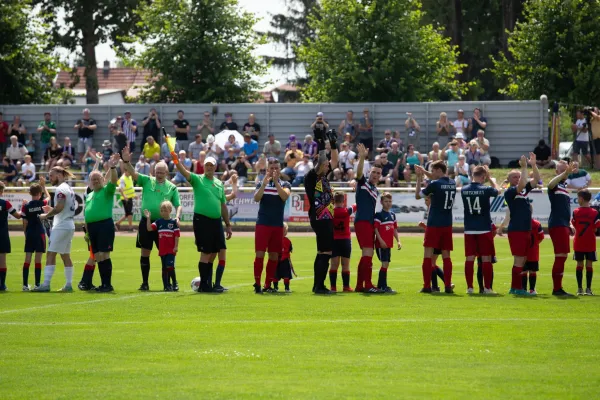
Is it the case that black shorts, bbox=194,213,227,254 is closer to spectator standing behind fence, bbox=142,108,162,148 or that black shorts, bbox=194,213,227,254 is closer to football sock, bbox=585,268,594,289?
football sock, bbox=585,268,594,289

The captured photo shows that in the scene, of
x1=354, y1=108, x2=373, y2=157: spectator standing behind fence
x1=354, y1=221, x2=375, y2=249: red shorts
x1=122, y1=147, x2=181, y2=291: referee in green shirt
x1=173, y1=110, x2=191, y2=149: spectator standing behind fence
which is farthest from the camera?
x1=173, y1=110, x2=191, y2=149: spectator standing behind fence

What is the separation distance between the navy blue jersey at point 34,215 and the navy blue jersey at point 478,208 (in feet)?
22.9

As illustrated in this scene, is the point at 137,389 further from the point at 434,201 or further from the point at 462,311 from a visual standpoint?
the point at 434,201

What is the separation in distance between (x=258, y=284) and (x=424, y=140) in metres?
22.3

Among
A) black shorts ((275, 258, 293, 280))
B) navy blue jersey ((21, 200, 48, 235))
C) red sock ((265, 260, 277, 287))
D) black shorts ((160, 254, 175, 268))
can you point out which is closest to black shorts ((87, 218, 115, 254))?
black shorts ((160, 254, 175, 268))

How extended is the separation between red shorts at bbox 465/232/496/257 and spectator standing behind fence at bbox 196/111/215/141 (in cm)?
2272

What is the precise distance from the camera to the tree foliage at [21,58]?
4509 centimetres

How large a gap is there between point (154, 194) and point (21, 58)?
3203 centimetres

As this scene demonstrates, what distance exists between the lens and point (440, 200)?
15750mm

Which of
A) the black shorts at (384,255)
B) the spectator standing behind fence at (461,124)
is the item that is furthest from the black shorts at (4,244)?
the spectator standing behind fence at (461,124)

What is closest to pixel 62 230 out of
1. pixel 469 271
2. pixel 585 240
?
pixel 469 271

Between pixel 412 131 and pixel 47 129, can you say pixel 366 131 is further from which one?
pixel 47 129

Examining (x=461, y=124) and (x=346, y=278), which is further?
(x=461, y=124)

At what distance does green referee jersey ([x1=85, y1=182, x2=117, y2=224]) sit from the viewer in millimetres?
16172
